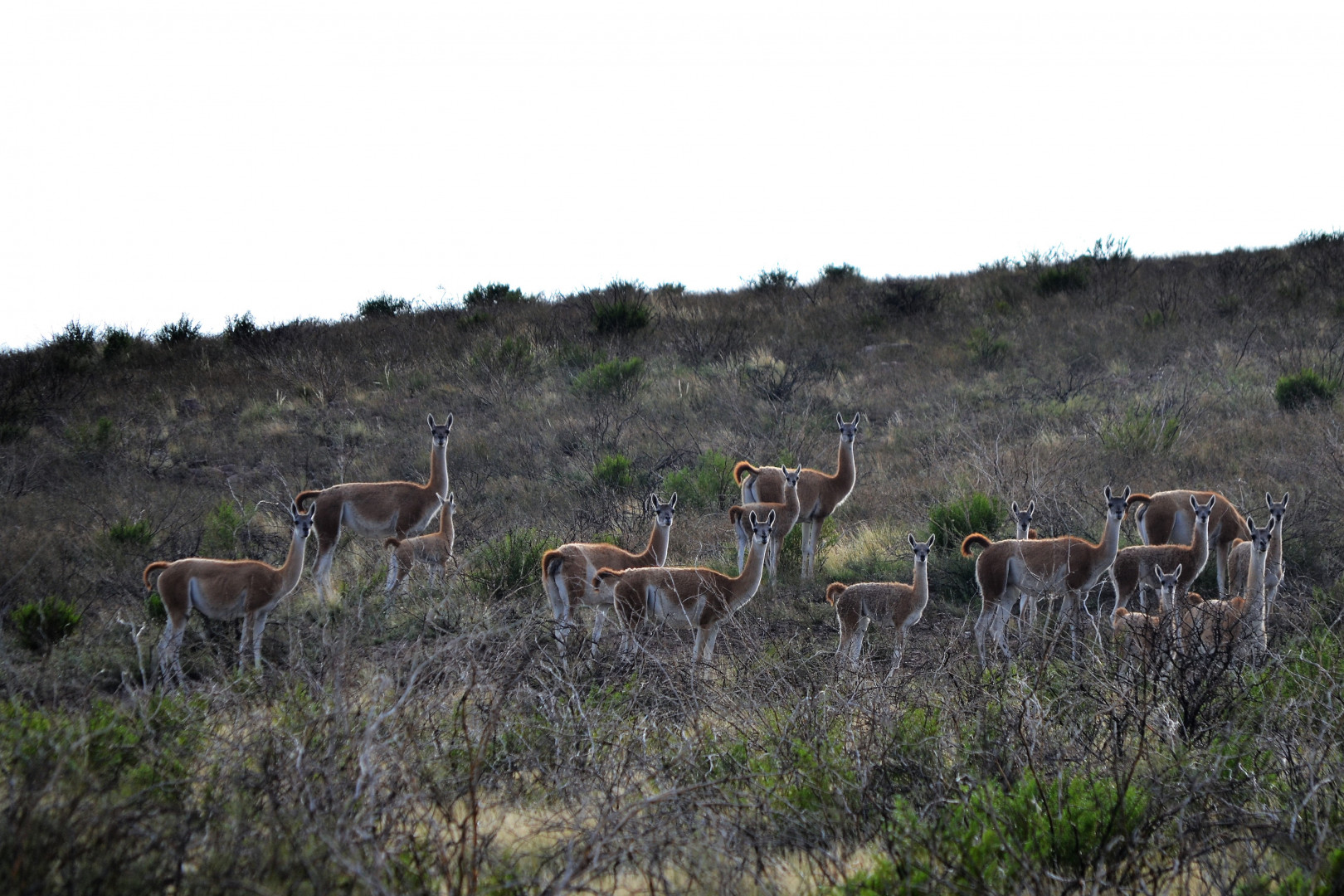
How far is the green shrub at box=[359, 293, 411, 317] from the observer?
2683cm

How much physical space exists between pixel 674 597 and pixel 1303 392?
11.8m

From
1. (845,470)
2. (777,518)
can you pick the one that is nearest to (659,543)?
(777,518)

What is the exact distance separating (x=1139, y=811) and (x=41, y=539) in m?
11.4

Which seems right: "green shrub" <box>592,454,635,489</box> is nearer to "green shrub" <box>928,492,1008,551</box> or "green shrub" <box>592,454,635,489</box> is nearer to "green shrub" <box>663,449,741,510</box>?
Answer: "green shrub" <box>663,449,741,510</box>

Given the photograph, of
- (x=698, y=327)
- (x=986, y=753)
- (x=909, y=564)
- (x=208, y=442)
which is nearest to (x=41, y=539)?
(x=208, y=442)

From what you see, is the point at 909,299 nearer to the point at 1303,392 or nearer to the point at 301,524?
the point at 1303,392

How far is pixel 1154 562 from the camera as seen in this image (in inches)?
334

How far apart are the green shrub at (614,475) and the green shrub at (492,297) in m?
14.1

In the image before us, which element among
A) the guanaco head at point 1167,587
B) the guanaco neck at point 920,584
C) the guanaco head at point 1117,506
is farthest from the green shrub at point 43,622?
the guanaco head at point 1117,506

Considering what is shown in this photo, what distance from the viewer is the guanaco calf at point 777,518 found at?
32.1ft

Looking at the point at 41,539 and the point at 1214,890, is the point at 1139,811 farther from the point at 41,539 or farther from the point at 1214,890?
the point at 41,539

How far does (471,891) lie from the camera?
3092 mm

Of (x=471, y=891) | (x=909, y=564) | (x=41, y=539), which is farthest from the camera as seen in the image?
(x=41, y=539)

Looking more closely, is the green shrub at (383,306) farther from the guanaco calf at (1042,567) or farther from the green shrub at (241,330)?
the guanaco calf at (1042,567)
